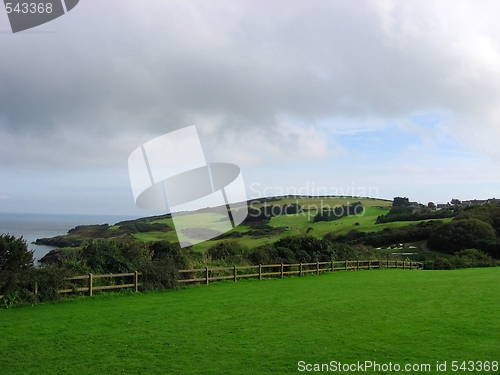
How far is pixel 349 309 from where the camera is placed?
1252cm

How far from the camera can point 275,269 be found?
24531 mm

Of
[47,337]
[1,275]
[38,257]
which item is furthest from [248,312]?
[38,257]

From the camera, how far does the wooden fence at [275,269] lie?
1908cm

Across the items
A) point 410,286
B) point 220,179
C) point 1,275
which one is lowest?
point 410,286

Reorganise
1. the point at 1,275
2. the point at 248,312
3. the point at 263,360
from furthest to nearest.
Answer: the point at 1,275, the point at 248,312, the point at 263,360

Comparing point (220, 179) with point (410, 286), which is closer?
point (410, 286)

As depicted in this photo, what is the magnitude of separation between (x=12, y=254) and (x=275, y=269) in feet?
45.9

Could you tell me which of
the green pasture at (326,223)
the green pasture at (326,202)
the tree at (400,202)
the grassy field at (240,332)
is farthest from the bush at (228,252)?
the tree at (400,202)

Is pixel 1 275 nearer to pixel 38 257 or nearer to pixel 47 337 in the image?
pixel 38 257

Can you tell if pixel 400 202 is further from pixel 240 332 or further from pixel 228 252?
pixel 240 332

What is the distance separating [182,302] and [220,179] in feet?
31.6

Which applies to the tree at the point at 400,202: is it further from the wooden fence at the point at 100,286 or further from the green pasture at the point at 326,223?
the wooden fence at the point at 100,286

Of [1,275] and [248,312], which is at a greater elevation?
[1,275]

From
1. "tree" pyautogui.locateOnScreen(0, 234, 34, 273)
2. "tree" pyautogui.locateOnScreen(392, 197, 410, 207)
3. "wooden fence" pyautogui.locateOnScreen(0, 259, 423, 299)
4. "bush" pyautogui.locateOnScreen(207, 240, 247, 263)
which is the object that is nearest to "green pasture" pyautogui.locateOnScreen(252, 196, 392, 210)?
"tree" pyautogui.locateOnScreen(392, 197, 410, 207)
